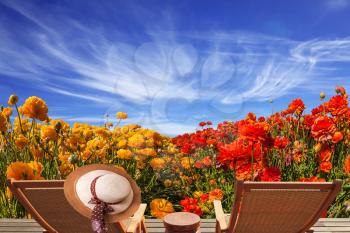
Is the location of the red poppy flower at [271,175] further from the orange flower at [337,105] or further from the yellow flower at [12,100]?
the yellow flower at [12,100]

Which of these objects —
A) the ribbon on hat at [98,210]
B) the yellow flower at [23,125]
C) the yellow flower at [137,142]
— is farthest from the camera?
the yellow flower at [23,125]

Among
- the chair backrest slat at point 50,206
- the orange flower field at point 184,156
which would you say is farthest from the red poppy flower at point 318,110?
the chair backrest slat at point 50,206

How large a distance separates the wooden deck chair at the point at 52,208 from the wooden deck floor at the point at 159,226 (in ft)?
1.70

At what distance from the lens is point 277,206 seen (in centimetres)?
228

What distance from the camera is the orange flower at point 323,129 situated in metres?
3.79

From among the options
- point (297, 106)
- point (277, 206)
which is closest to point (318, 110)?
point (297, 106)

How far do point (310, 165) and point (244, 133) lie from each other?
5.97 feet

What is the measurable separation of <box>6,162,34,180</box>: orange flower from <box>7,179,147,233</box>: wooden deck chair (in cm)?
48

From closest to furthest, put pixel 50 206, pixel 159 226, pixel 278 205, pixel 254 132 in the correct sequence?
pixel 278 205 → pixel 50 206 → pixel 254 132 → pixel 159 226

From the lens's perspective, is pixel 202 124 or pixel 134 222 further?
pixel 202 124

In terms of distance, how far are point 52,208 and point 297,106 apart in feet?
9.80

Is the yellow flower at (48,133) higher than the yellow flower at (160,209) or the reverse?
higher

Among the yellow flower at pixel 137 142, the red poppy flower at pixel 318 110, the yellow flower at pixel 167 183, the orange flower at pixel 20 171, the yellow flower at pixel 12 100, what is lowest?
the yellow flower at pixel 167 183

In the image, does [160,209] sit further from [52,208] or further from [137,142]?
[52,208]
